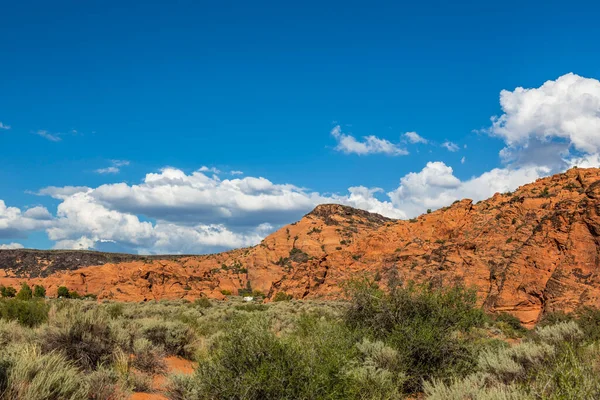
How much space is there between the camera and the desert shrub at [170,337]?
1391 centimetres

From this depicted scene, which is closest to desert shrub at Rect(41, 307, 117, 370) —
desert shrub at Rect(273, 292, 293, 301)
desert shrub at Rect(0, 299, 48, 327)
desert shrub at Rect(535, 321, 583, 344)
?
desert shrub at Rect(0, 299, 48, 327)

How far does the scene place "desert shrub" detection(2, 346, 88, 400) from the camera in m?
5.29

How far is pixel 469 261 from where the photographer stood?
1385 inches

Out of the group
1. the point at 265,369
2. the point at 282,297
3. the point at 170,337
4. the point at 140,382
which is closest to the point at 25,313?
the point at 170,337

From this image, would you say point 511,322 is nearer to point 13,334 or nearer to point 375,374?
point 375,374

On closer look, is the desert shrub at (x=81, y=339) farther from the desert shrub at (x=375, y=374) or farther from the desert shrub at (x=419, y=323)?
the desert shrub at (x=419, y=323)

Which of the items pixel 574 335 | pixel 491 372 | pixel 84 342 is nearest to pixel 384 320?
pixel 491 372

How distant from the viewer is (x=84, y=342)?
33.1 ft

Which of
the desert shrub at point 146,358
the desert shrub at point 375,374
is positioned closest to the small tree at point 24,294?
the desert shrub at point 146,358

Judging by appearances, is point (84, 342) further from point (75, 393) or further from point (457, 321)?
point (457, 321)

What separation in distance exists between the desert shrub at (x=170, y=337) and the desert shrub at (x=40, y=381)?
767 centimetres

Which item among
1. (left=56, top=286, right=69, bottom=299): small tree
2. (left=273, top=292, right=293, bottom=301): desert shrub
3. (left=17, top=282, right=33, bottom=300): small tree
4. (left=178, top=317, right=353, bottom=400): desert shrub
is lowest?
(left=273, top=292, right=293, bottom=301): desert shrub

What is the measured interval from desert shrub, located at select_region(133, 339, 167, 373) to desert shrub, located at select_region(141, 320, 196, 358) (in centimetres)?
192

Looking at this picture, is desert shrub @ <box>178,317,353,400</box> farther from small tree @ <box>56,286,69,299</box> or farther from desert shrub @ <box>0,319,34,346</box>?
small tree @ <box>56,286,69,299</box>
